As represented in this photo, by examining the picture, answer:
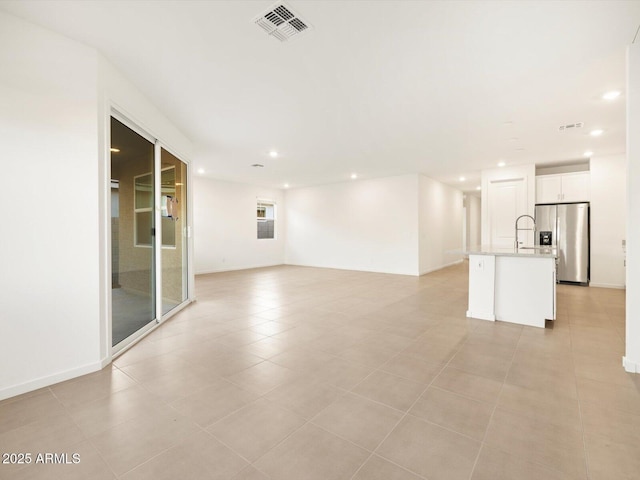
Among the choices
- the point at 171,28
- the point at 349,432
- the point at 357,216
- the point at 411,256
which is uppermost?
the point at 171,28

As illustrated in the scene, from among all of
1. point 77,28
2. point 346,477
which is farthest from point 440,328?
point 77,28

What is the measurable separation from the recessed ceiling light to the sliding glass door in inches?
214

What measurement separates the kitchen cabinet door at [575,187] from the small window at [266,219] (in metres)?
8.28

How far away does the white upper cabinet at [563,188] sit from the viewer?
6.48m

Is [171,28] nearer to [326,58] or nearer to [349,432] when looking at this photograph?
[326,58]

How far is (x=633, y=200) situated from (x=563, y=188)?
5.05m

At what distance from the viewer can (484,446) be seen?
5.47 ft

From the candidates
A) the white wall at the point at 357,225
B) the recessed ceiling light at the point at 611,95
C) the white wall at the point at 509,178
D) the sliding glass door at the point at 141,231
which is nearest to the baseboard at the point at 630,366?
the recessed ceiling light at the point at 611,95

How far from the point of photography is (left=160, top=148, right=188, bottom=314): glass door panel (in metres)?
4.16

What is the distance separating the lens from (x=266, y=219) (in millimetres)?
10453

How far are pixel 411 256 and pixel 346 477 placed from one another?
23.2ft

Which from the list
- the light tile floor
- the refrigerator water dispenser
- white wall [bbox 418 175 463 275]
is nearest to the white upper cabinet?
the refrigerator water dispenser

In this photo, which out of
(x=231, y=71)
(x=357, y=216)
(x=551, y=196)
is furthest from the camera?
(x=357, y=216)

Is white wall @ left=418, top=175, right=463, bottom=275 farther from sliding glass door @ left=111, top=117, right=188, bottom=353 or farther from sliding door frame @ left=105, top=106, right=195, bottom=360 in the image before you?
sliding glass door @ left=111, top=117, right=188, bottom=353
